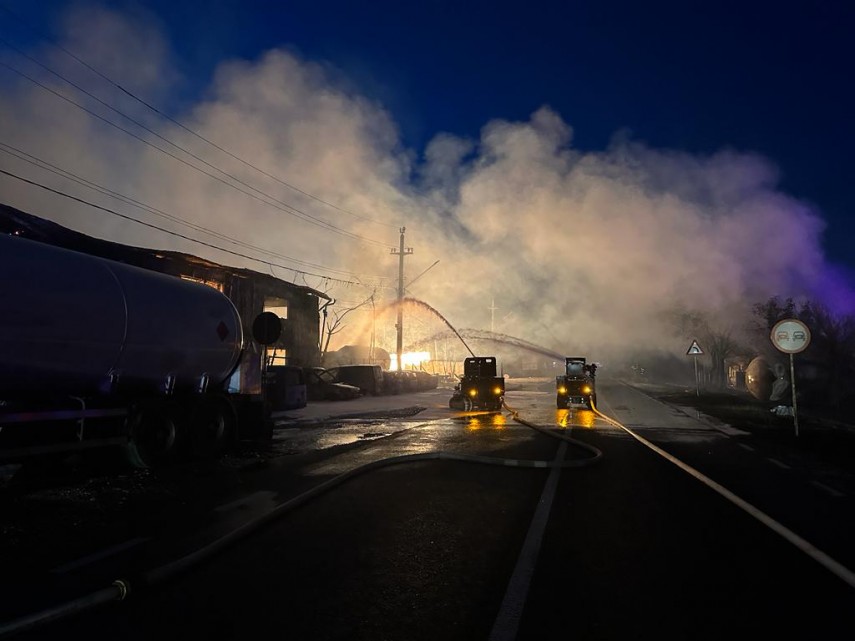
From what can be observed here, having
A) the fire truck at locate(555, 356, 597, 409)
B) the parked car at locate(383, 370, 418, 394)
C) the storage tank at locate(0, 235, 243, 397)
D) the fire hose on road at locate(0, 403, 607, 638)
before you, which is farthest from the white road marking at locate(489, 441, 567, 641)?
the parked car at locate(383, 370, 418, 394)

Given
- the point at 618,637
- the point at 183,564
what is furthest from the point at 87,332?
the point at 618,637

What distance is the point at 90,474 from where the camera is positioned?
7703mm

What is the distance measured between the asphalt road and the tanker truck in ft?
3.15

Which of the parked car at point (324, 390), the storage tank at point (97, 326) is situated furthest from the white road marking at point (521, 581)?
the parked car at point (324, 390)

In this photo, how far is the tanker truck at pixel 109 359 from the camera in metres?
6.29

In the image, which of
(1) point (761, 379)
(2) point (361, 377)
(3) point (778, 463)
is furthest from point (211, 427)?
(1) point (761, 379)

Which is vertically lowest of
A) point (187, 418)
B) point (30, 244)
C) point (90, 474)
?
point (90, 474)

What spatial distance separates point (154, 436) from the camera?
841 cm

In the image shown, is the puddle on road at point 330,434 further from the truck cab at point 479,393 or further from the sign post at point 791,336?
the sign post at point 791,336

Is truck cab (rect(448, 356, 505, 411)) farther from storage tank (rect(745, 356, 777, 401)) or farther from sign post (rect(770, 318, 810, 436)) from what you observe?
storage tank (rect(745, 356, 777, 401))

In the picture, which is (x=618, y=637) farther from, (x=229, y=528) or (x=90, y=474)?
(x=90, y=474)

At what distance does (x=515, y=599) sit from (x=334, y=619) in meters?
1.14

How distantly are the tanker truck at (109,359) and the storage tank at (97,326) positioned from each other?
1 centimetres

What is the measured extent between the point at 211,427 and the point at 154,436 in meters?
1.18
